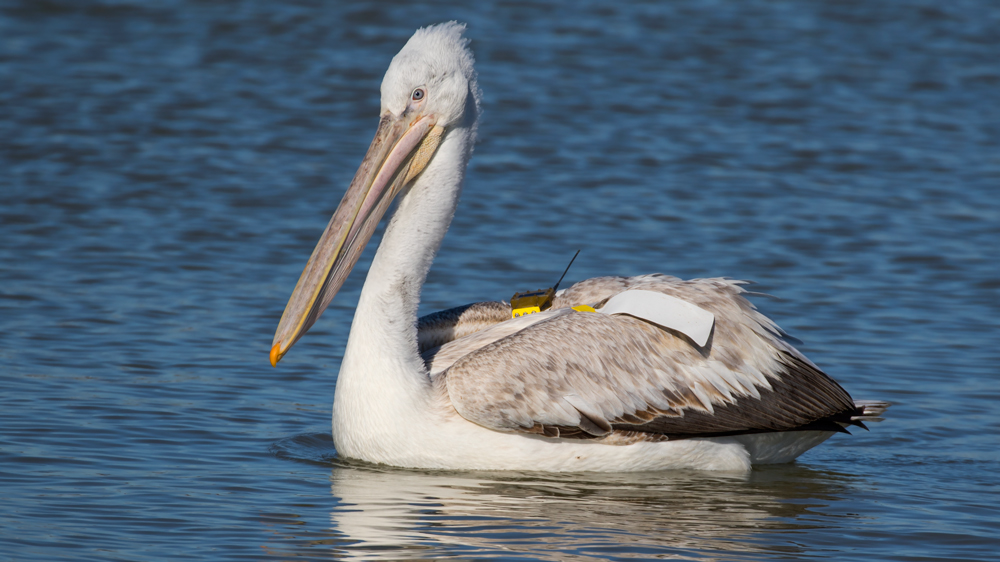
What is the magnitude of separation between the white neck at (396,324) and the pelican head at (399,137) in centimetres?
9

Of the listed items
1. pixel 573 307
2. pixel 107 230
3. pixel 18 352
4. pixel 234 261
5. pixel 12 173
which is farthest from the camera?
pixel 12 173

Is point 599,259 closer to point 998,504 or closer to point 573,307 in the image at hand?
point 573,307

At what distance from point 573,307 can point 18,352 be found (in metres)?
2.86

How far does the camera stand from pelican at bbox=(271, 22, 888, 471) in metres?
4.77

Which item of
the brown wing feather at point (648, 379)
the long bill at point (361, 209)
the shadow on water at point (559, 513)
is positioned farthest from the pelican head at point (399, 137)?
the shadow on water at point (559, 513)

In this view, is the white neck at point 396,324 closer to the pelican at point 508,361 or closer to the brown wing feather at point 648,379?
the pelican at point 508,361

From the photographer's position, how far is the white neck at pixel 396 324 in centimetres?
477

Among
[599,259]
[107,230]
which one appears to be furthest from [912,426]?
[107,230]

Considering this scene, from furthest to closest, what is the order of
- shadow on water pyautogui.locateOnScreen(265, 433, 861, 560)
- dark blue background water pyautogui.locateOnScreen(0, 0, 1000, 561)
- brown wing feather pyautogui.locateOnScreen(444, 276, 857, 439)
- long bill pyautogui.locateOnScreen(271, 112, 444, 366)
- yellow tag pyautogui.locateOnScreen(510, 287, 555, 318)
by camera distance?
1. yellow tag pyautogui.locateOnScreen(510, 287, 555, 318)
2. long bill pyautogui.locateOnScreen(271, 112, 444, 366)
3. brown wing feather pyautogui.locateOnScreen(444, 276, 857, 439)
4. dark blue background water pyautogui.locateOnScreen(0, 0, 1000, 561)
5. shadow on water pyautogui.locateOnScreen(265, 433, 861, 560)

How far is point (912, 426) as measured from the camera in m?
5.88

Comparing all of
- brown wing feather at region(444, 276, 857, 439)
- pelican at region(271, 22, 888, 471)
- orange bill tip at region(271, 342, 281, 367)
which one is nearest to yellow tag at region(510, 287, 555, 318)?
pelican at region(271, 22, 888, 471)

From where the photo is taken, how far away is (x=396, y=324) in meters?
4.89

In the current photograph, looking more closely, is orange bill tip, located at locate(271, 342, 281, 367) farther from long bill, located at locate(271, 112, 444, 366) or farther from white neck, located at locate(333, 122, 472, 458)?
white neck, located at locate(333, 122, 472, 458)

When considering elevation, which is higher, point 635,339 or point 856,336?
point 635,339
